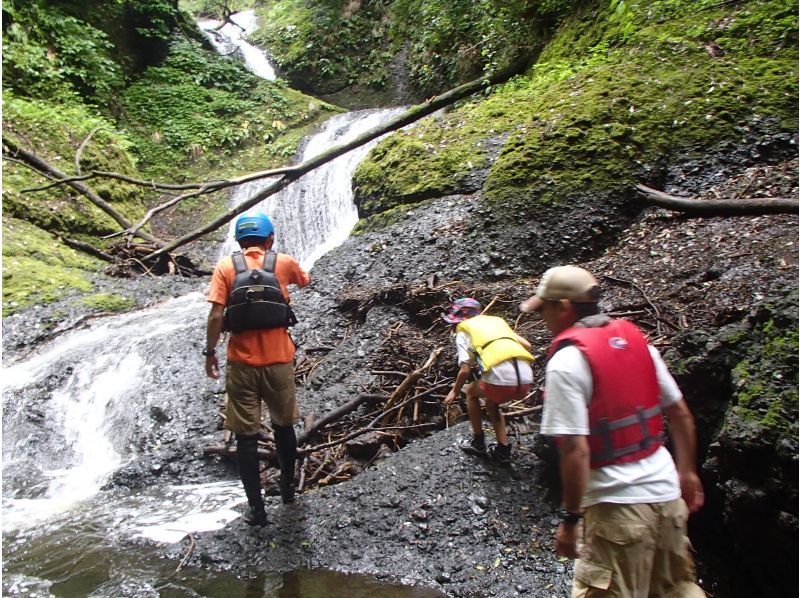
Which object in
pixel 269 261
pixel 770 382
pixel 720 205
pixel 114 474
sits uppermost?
pixel 269 261

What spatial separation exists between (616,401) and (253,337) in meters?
2.44

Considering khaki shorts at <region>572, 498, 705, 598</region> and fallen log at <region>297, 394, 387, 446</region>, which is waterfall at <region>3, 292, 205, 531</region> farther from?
khaki shorts at <region>572, 498, 705, 598</region>

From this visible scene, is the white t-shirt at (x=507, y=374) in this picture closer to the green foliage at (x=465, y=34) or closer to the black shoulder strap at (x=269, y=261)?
the black shoulder strap at (x=269, y=261)

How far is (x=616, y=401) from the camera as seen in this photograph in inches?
76.5

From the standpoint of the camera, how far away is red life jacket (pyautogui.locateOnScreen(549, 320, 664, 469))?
1941 mm

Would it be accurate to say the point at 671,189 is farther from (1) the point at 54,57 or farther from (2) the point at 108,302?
(1) the point at 54,57

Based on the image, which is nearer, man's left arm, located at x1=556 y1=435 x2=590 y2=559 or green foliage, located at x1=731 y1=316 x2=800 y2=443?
man's left arm, located at x1=556 y1=435 x2=590 y2=559

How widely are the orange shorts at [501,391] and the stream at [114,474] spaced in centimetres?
128

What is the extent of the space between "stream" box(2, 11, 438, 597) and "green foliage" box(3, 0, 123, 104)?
822 centimetres

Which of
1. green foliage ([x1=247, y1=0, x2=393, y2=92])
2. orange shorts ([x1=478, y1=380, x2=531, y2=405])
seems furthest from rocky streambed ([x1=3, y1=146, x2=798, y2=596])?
green foliage ([x1=247, y1=0, x2=393, y2=92])

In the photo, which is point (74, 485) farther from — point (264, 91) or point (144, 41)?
point (144, 41)

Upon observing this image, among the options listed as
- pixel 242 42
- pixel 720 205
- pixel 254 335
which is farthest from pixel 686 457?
pixel 242 42

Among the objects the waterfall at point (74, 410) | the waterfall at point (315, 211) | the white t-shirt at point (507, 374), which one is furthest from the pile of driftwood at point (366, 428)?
the waterfall at point (315, 211)

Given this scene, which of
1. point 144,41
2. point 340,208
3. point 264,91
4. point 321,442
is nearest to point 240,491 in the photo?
point 321,442
